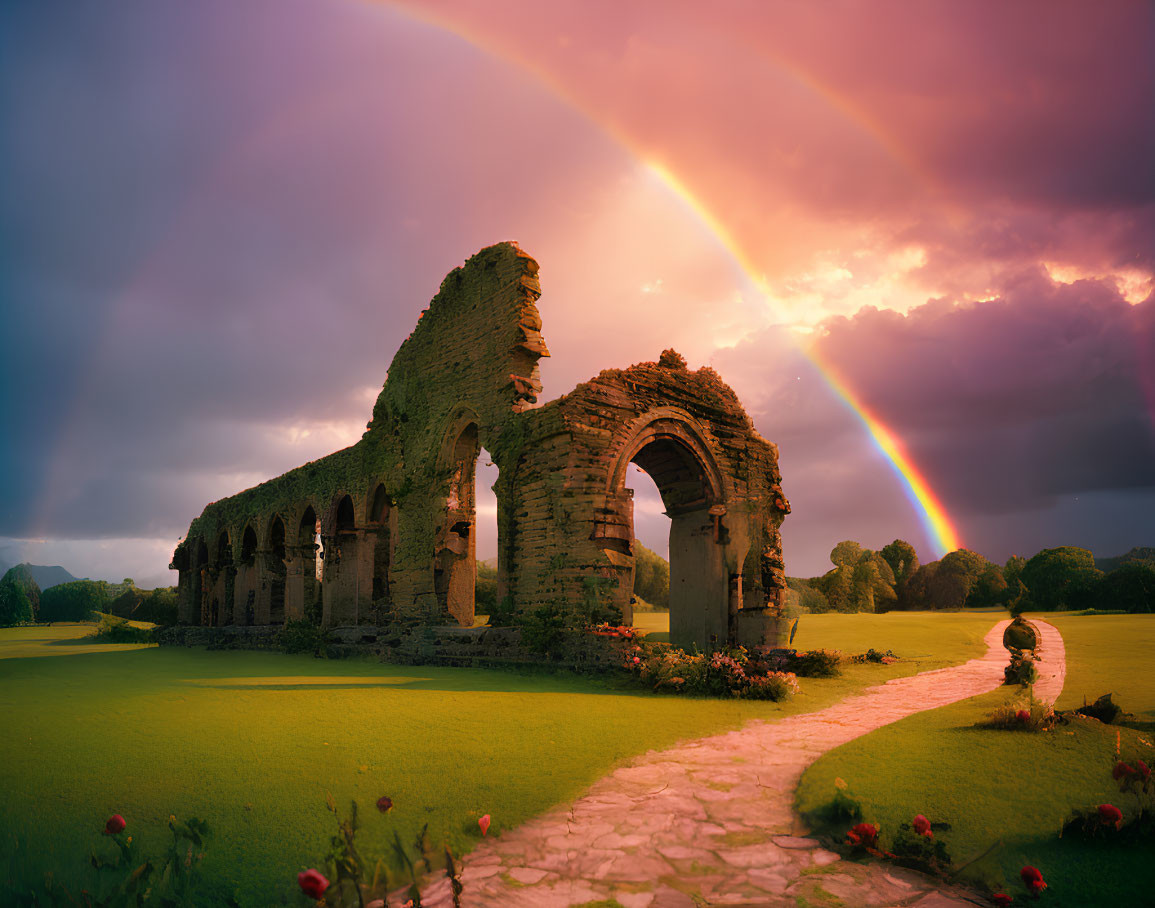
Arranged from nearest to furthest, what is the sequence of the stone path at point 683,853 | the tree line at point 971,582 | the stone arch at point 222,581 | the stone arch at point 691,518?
the stone path at point 683,853
the stone arch at point 691,518
the stone arch at point 222,581
the tree line at point 971,582

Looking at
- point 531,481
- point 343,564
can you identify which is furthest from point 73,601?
point 531,481

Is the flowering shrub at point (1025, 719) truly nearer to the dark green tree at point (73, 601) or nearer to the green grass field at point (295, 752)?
the green grass field at point (295, 752)

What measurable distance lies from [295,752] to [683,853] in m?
2.96

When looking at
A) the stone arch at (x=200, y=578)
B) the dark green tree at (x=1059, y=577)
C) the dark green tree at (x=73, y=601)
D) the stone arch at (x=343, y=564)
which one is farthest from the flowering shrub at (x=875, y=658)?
the dark green tree at (x=73, y=601)

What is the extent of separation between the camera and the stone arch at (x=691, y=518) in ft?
41.5

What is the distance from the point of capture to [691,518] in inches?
529

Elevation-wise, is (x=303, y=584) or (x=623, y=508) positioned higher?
(x=623, y=508)

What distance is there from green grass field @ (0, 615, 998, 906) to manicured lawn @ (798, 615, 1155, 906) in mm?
1580

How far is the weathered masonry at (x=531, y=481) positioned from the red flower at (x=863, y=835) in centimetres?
729

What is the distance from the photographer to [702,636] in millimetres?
12867

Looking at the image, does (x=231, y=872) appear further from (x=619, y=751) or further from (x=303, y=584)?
(x=303, y=584)

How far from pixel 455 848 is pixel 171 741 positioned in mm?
3176

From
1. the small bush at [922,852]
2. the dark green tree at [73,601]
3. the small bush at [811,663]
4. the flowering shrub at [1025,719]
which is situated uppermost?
the flowering shrub at [1025,719]

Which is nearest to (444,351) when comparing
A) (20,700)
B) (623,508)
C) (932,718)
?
(623,508)
